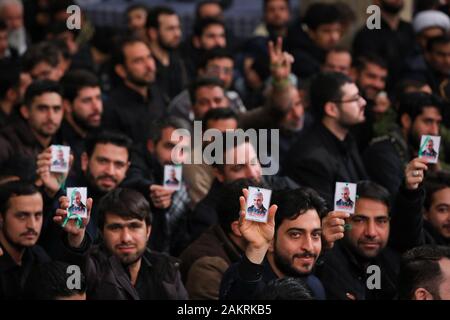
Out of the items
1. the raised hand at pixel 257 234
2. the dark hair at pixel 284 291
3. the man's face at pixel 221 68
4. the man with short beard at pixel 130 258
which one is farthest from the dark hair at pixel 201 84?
the dark hair at pixel 284 291

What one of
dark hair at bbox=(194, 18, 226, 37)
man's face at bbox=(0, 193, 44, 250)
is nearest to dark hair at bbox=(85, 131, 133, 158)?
man's face at bbox=(0, 193, 44, 250)

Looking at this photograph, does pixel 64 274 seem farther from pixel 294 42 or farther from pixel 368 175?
pixel 294 42

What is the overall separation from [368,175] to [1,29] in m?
3.82

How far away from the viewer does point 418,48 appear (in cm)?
1205

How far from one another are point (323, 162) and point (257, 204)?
2321mm

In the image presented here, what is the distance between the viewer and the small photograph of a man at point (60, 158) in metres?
8.04

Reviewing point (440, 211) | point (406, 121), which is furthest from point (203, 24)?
point (440, 211)

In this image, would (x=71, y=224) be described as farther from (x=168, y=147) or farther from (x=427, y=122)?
(x=427, y=122)

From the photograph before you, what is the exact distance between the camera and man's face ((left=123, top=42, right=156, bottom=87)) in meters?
10.7

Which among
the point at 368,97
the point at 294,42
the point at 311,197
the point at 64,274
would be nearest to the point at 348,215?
the point at 311,197

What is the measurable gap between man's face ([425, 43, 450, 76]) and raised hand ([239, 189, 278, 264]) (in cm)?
506

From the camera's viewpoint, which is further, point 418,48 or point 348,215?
point 418,48

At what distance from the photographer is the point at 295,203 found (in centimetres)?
744
